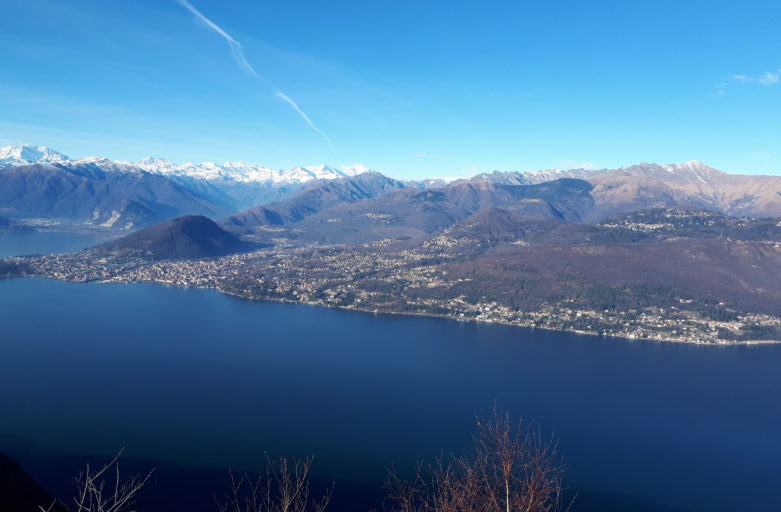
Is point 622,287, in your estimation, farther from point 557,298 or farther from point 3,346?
point 3,346

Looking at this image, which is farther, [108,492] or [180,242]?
[180,242]

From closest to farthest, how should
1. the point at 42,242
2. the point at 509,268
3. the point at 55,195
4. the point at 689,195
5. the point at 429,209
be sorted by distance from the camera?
the point at 509,268 → the point at 42,242 → the point at 429,209 → the point at 689,195 → the point at 55,195

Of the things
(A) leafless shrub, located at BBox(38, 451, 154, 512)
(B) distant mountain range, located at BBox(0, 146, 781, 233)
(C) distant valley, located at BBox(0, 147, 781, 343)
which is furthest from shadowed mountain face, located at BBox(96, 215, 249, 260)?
(A) leafless shrub, located at BBox(38, 451, 154, 512)

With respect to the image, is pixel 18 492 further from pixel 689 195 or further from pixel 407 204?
pixel 689 195

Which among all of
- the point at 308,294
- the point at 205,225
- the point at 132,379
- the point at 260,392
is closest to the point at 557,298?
the point at 308,294

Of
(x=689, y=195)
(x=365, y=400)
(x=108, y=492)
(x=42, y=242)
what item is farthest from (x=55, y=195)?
(x=689, y=195)

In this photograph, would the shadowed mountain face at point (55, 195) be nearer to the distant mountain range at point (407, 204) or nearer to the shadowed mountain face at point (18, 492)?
the distant mountain range at point (407, 204)

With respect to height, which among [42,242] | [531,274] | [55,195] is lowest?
[531,274]
